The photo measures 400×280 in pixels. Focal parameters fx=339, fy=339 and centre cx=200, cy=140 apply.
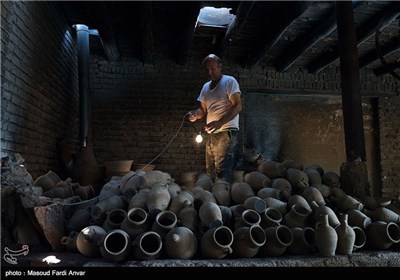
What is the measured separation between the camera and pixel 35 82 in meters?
3.96

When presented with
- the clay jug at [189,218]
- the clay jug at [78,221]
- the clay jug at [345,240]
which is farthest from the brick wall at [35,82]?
the clay jug at [345,240]

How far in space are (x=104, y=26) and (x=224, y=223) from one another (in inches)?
135

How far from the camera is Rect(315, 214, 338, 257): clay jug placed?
8.07ft

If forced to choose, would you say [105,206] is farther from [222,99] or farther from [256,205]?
[222,99]

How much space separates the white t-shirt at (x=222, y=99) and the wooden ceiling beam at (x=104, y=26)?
1735 mm

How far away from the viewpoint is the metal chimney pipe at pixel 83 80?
5477 millimetres

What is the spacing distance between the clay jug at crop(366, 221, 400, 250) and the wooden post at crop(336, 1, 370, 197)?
2.16 ft

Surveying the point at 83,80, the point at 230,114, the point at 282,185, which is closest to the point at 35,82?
the point at 83,80

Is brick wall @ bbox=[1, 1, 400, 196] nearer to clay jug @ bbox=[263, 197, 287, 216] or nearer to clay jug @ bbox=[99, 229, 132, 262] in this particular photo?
Answer: clay jug @ bbox=[99, 229, 132, 262]

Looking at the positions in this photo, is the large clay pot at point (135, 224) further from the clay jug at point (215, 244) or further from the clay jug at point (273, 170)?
the clay jug at point (273, 170)

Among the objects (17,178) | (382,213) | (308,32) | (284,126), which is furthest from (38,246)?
(284,126)

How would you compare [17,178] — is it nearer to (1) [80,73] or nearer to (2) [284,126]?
(1) [80,73]

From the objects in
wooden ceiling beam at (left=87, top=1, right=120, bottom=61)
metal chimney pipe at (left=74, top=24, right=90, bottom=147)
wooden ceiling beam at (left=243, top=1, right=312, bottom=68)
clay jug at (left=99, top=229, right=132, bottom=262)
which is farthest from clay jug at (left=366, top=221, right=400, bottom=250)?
metal chimney pipe at (left=74, top=24, right=90, bottom=147)

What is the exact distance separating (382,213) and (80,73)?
4.75 meters
